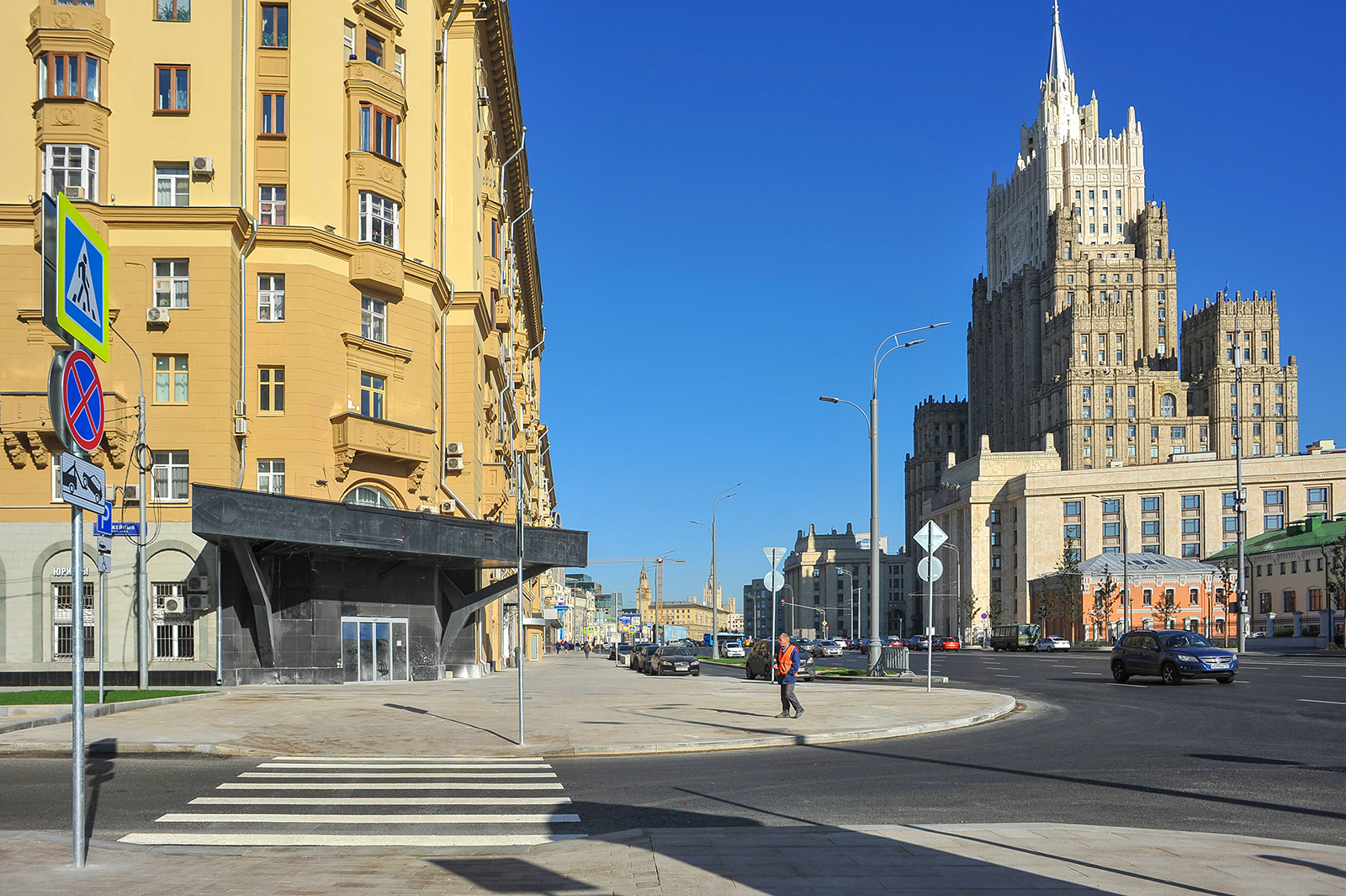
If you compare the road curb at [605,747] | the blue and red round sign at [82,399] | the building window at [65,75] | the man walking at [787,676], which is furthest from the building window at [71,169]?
the blue and red round sign at [82,399]

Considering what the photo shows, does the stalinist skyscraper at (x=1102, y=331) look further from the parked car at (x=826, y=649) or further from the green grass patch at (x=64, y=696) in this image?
the green grass patch at (x=64, y=696)

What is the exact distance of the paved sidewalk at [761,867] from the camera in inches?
302

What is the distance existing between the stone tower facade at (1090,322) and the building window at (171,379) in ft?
436

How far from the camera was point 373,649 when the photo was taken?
3622 cm

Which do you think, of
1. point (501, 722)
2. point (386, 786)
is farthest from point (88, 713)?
point (386, 786)

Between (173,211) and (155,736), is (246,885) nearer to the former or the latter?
(155,736)

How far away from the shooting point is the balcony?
116ft

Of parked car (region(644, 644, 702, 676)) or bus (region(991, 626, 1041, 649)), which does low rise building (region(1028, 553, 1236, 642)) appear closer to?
bus (region(991, 626, 1041, 649))

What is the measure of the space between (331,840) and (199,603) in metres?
25.9

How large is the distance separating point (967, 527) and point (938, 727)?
5271 inches

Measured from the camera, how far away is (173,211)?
34094 mm

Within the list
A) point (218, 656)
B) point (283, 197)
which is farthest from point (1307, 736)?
point (283, 197)

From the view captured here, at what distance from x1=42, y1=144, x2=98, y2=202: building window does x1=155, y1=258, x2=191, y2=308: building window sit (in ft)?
9.27

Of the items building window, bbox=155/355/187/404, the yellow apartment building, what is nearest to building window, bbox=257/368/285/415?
the yellow apartment building
